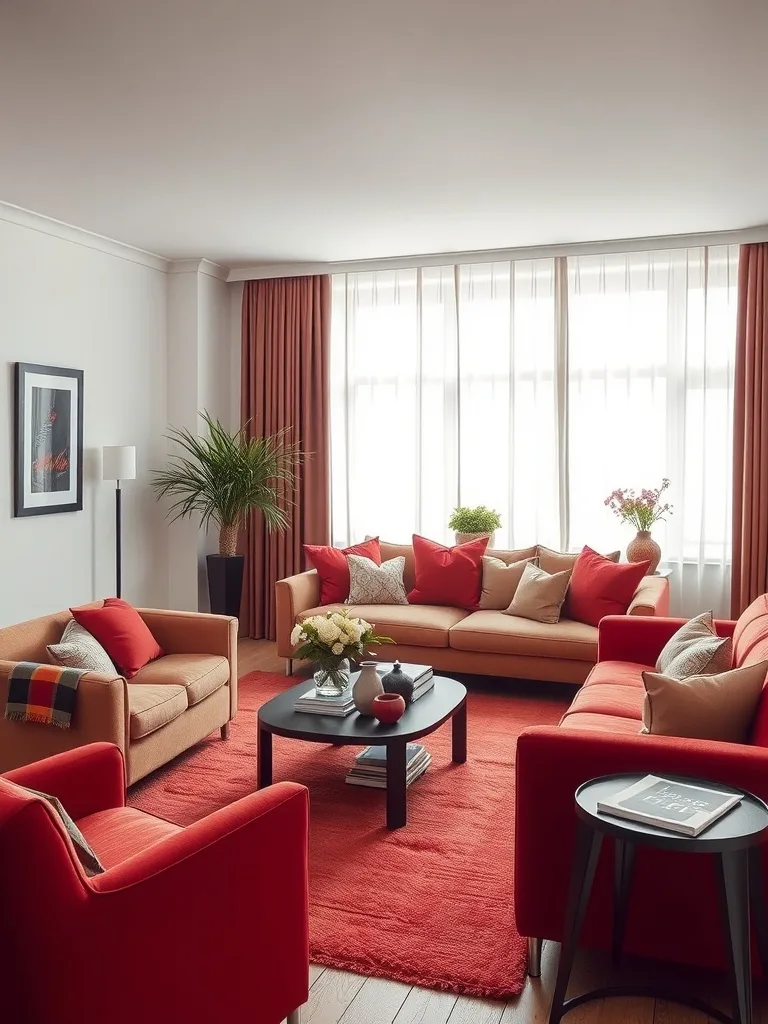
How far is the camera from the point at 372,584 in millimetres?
5777

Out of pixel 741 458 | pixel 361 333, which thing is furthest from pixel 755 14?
pixel 361 333

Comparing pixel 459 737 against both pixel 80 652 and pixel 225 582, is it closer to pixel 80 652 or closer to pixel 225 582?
pixel 80 652

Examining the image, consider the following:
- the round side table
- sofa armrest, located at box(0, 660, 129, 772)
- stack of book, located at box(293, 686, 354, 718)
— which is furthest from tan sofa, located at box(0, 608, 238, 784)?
the round side table

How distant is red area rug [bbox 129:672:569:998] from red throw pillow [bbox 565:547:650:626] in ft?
2.15

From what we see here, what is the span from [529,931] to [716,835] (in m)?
0.72

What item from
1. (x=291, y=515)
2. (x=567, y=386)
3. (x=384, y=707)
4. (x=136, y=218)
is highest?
(x=136, y=218)

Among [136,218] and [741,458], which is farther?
[741,458]

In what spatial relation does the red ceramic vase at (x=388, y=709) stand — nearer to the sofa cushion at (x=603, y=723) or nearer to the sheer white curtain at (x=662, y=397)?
the sofa cushion at (x=603, y=723)

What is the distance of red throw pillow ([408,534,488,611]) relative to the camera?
573 centimetres

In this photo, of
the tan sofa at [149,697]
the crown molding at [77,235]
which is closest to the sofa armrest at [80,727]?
the tan sofa at [149,697]

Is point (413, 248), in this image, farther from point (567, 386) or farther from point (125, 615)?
point (125, 615)

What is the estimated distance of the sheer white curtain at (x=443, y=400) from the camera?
632cm

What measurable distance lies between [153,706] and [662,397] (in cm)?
399

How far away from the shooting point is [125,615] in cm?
417
